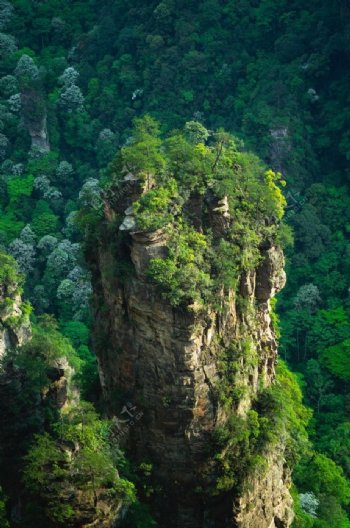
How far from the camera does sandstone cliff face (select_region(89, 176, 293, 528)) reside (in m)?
31.8

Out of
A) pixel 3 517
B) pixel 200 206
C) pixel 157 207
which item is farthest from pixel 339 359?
pixel 3 517

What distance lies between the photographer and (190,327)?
31.4 m

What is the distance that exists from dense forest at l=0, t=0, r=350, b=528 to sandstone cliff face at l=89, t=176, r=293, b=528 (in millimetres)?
10563

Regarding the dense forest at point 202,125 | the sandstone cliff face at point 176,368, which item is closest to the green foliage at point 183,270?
the sandstone cliff face at point 176,368

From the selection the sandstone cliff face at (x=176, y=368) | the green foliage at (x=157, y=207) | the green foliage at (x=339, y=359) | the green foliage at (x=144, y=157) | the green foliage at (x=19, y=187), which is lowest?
the sandstone cliff face at (x=176, y=368)

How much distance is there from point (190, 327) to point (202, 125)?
27083 mm

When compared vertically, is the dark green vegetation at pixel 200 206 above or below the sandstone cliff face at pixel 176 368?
above

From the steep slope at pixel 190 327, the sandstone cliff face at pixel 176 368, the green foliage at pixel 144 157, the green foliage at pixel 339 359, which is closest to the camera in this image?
the steep slope at pixel 190 327

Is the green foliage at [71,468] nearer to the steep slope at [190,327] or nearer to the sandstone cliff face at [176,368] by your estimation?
the sandstone cliff face at [176,368]

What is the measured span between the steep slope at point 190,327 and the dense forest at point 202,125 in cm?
1074

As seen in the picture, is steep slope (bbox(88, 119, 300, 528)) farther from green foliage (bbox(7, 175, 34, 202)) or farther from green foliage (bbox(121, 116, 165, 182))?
green foliage (bbox(7, 175, 34, 202))

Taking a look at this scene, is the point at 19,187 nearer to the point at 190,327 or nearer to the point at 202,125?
the point at 202,125

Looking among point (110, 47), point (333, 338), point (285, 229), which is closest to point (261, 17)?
point (110, 47)

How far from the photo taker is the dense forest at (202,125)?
199 ft
